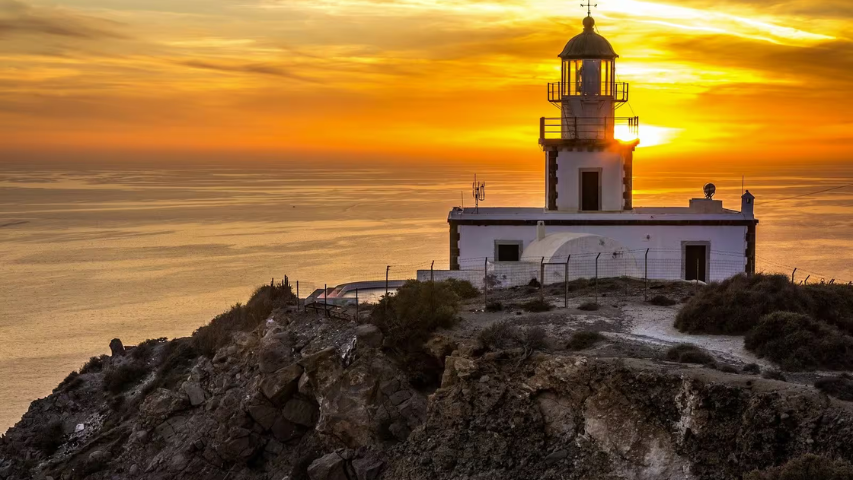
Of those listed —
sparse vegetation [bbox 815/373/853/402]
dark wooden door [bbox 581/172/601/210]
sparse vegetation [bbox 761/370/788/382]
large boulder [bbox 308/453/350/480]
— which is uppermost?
dark wooden door [bbox 581/172/601/210]

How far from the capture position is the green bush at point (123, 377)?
23.3 metres

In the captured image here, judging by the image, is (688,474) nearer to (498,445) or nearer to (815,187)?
(498,445)

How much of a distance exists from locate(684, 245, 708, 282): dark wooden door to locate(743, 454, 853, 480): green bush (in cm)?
1592

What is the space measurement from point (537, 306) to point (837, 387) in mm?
7403

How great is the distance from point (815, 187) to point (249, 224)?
291 feet

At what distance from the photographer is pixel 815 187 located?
134125 mm

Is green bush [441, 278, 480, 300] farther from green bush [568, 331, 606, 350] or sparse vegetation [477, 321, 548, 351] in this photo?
→ green bush [568, 331, 606, 350]

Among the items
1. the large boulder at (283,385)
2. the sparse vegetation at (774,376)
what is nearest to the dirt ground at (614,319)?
the sparse vegetation at (774,376)

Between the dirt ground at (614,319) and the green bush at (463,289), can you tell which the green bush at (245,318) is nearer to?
the green bush at (463,289)

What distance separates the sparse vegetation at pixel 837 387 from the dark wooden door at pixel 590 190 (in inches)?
624

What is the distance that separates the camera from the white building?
955 inches

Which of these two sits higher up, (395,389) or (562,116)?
(562,116)

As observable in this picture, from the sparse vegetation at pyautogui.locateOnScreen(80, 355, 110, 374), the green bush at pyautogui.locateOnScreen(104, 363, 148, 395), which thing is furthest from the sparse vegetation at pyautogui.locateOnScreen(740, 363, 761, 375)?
the sparse vegetation at pyautogui.locateOnScreen(80, 355, 110, 374)

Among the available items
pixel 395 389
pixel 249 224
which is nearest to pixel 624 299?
pixel 395 389
